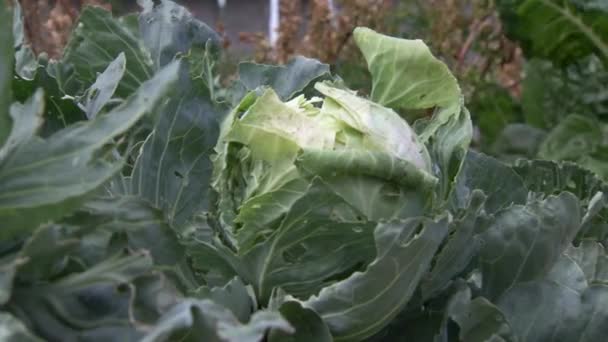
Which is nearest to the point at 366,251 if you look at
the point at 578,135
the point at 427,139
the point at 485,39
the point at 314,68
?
the point at 427,139

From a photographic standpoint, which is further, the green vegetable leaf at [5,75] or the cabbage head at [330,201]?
the cabbage head at [330,201]

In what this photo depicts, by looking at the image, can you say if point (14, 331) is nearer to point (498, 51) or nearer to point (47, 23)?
point (47, 23)

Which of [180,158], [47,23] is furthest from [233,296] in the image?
[47,23]

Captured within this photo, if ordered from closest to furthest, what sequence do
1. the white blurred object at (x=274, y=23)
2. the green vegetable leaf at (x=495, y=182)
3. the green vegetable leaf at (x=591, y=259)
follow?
the green vegetable leaf at (x=591, y=259)
the green vegetable leaf at (x=495, y=182)
the white blurred object at (x=274, y=23)

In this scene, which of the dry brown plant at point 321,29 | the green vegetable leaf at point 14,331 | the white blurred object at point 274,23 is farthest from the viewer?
the white blurred object at point 274,23

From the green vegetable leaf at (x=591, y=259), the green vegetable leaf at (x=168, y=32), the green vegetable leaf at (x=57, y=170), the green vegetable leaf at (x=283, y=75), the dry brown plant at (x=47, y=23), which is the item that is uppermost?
the green vegetable leaf at (x=57, y=170)

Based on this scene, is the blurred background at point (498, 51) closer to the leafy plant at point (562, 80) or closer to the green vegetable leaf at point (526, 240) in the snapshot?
the leafy plant at point (562, 80)

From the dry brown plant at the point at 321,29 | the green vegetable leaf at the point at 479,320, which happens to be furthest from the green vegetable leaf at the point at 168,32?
the dry brown plant at the point at 321,29
